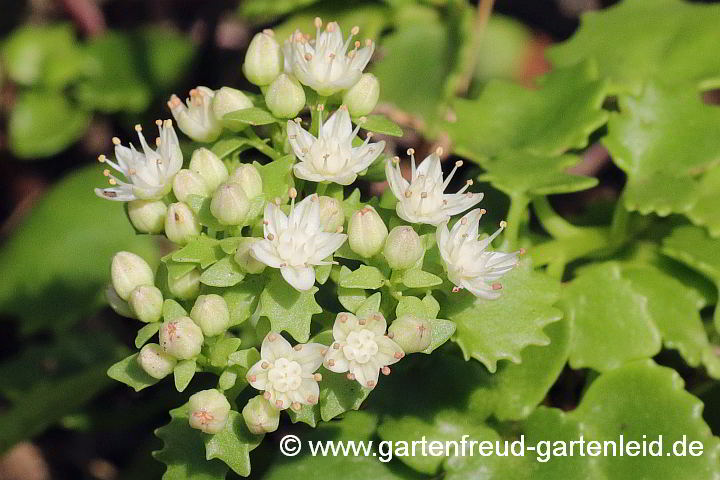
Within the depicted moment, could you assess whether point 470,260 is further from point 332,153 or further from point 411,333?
point 332,153

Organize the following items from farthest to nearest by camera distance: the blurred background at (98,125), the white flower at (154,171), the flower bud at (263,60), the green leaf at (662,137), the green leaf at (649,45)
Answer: the blurred background at (98,125) < the green leaf at (649,45) < the green leaf at (662,137) < the flower bud at (263,60) < the white flower at (154,171)

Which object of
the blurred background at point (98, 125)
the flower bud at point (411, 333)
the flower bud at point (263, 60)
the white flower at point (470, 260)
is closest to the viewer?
the flower bud at point (411, 333)

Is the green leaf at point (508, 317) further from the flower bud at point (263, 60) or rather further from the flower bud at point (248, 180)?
the flower bud at point (263, 60)

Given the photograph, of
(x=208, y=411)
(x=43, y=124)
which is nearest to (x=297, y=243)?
(x=208, y=411)

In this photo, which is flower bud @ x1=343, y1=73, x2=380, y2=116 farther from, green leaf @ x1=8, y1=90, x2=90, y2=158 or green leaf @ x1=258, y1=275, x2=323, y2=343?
green leaf @ x1=8, y1=90, x2=90, y2=158

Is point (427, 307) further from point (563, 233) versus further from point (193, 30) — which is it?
point (193, 30)
